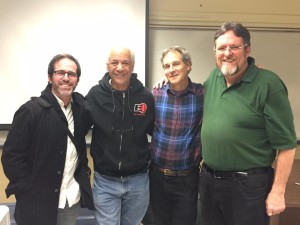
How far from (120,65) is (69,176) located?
69cm

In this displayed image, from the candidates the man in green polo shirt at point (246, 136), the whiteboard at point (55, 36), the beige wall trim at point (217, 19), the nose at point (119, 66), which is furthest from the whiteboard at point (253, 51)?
the man in green polo shirt at point (246, 136)

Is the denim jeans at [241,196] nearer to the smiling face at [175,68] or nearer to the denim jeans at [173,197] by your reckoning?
the denim jeans at [173,197]

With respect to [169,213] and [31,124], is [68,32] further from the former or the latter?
[169,213]

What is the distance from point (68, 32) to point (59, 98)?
4.08 feet

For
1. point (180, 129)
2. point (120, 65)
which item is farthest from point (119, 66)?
point (180, 129)

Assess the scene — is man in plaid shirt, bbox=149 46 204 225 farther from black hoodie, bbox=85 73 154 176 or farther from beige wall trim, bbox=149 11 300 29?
beige wall trim, bbox=149 11 300 29

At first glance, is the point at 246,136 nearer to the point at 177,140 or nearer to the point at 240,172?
the point at 240,172

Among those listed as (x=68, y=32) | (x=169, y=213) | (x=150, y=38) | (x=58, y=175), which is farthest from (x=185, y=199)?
(x=68, y=32)

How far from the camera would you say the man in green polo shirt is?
5.01ft

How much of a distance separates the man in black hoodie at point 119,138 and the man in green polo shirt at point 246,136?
0.41m

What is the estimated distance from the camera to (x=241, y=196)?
1.61 m

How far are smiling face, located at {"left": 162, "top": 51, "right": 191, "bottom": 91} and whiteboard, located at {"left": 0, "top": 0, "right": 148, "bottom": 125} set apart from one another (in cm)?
101

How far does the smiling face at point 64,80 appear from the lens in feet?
5.33

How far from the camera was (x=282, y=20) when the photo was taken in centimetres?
296
